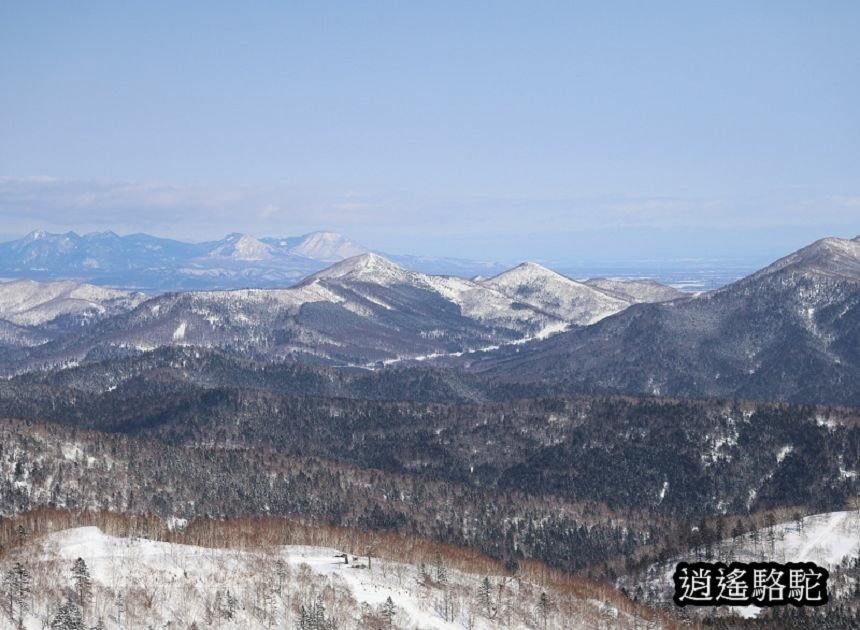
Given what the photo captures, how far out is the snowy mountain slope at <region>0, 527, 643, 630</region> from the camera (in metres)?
162

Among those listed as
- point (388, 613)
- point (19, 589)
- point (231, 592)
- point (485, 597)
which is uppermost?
point (19, 589)

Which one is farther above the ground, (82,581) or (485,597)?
(82,581)

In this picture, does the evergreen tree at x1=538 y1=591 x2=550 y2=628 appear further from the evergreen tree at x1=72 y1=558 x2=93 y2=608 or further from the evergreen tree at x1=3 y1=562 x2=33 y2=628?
the evergreen tree at x1=3 y1=562 x2=33 y2=628

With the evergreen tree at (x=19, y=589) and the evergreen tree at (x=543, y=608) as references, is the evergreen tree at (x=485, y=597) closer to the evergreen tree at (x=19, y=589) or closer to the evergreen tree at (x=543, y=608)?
the evergreen tree at (x=543, y=608)

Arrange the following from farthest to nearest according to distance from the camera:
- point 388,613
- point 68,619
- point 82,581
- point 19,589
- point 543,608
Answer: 1. point 543,608
2. point 388,613
3. point 82,581
4. point 19,589
5. point 68,619

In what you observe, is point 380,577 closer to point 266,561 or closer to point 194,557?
point 266,561

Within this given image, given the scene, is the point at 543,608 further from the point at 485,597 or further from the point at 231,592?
the point at 231,592

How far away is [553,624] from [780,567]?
50.9 meters

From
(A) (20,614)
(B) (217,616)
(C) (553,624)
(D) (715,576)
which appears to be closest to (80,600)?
(A) (20,614)

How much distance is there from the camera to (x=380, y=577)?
195750 mm

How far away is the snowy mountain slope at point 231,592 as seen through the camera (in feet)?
531

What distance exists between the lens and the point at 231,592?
17275 centimetres

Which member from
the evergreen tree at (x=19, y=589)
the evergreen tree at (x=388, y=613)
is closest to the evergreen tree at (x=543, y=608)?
the evergreen tree at (x=388, y=613)

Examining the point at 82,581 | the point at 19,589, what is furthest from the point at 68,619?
the point at 82,581
